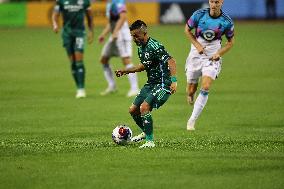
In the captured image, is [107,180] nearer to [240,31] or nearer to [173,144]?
[173,144]

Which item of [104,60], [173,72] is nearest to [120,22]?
[104,60]

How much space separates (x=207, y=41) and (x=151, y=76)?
2.64 meters

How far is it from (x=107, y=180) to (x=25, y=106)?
9.28 metres

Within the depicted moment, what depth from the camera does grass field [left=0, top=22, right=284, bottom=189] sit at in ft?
37.0

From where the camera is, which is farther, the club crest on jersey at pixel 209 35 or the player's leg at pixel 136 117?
the club crest on jersey at pixel 209 35

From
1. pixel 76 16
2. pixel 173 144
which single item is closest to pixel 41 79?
pixel 76 16

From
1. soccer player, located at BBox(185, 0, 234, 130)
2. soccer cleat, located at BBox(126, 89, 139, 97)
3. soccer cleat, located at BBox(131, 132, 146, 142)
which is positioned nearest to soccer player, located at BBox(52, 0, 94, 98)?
soccer cleat, located at BBox(126, 89, 139, 97)

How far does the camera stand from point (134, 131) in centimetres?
1598

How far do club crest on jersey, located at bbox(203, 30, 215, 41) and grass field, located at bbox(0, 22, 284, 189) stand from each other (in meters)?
1.55

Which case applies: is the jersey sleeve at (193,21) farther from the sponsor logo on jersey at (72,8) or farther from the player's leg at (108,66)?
the player's leg at (108,66)

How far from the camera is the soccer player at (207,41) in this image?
1593 cm

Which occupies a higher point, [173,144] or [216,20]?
[216,20]

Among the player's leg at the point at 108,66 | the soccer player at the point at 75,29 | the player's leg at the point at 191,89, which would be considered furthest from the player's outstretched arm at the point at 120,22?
the player's leg at the point at 191,89

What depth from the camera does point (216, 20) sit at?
52.4 ft
